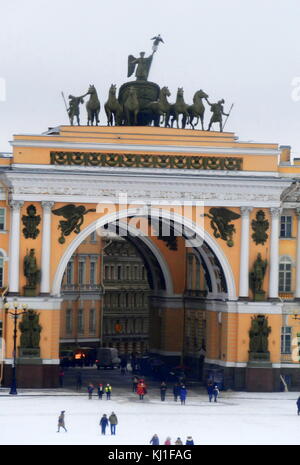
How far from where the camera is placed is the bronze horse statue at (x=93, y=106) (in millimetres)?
77812

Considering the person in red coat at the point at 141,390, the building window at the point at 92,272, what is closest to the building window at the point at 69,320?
the building window at the point at 92,272

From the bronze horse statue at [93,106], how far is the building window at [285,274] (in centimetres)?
1182

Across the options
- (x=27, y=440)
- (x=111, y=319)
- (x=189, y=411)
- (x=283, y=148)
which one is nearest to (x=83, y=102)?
(x=283, y=148)

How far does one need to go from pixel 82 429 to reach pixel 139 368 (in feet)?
88.9

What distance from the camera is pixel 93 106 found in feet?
255

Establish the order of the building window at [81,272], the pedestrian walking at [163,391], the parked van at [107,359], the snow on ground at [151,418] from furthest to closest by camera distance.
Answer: the building window at [81,272], the parked van at [107,359], the pedestrian walking at [163,391], the snow on ground at [151,418]

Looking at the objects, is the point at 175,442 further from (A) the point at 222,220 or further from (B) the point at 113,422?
(A) the point at 222,220

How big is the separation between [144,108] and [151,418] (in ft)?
62.1

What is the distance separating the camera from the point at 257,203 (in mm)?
78375

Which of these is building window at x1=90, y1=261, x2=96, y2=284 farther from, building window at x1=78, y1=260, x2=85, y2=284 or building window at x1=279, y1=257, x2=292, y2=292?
building window at x1=279, y1=257, x2=292, y2=292

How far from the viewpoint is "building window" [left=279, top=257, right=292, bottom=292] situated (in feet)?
264

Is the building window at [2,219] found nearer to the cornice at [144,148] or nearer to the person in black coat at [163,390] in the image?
the cornice at [144,148]
